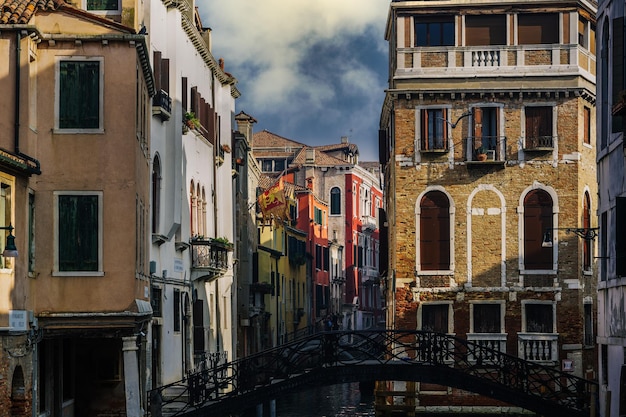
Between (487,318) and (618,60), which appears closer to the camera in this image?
(618,60)

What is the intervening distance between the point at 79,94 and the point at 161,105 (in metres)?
6.15

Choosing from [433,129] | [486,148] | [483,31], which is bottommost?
[486,148]

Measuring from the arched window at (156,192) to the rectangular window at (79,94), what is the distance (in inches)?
239

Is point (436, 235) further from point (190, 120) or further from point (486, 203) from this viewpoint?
point (190, 120)

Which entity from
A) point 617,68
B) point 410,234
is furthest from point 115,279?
point 410,234

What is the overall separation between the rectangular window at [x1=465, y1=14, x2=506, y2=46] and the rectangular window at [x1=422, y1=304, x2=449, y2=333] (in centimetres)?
879

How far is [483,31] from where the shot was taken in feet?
142

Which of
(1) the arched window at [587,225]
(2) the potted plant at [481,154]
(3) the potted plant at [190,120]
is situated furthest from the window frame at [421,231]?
(3) the potted plant at [190,120]

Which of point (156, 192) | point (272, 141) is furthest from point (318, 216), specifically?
point (156, 192)

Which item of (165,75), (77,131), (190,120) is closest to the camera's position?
(77,131)

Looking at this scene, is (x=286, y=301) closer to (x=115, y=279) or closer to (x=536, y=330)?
(x=536, y=330)

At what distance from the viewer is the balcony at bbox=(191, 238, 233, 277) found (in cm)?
3562

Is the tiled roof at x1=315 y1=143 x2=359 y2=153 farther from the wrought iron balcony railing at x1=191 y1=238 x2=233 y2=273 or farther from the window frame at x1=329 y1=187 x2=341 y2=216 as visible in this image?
the wrought iron balcony railing at x1=191 y1=238 x2=233 y2=273

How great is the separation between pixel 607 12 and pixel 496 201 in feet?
54.2
